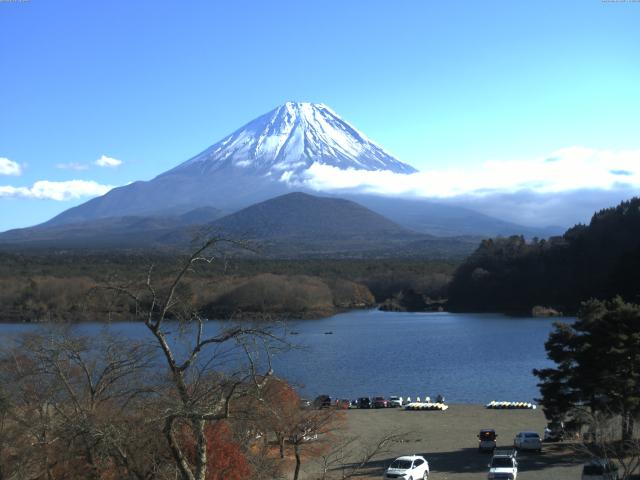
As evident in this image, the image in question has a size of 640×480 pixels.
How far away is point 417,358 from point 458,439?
56.2 feet

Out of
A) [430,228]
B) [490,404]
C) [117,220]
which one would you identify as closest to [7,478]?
[490,404]

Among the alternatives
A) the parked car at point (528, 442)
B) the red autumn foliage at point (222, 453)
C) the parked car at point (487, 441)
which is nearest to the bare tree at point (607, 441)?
the parked car at point (528, 442)

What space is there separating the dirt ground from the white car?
1.37 feet

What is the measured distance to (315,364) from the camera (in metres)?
32.0

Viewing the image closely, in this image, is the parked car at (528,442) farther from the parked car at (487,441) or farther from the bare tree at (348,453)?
the bare tree at (348,453)

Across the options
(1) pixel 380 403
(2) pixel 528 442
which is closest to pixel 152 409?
(2) pixel 528 442

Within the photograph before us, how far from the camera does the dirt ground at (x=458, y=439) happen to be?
13758 millimetres

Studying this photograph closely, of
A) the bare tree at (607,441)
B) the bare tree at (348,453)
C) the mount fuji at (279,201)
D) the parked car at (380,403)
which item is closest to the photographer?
the bare tree at (607,441)

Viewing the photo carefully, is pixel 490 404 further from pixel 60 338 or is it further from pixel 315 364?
pixel 60 338

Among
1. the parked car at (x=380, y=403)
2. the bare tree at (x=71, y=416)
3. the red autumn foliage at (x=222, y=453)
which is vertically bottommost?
the parked car at (x=380, y=403)

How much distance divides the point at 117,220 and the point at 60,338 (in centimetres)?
14983

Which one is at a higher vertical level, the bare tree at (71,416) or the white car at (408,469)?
the bare tree at (71,416)

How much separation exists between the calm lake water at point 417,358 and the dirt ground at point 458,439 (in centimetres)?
244

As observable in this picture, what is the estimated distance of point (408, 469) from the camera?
12.2 meters
